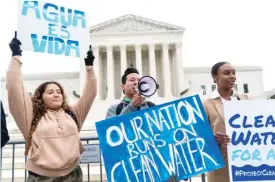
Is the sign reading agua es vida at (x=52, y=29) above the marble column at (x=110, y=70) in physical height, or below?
below

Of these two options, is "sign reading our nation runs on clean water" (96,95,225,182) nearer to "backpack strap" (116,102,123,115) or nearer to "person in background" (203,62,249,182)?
"person in background" (203,62,249,182)

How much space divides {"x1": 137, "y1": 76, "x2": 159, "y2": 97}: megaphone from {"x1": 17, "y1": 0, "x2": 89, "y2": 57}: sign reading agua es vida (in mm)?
1038

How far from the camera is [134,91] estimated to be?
3912 millimetres

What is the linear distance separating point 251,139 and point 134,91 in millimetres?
1424

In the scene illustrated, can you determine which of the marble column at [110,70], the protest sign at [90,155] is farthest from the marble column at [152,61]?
the protest sign at [90,155]

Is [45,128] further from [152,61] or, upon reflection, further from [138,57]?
[138,57]

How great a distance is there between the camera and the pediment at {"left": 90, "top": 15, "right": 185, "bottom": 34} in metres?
46.4

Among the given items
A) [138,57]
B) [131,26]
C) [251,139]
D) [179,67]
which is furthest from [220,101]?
[131,26]

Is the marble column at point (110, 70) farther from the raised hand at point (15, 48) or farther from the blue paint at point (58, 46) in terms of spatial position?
the raised hand at point (15, 48)

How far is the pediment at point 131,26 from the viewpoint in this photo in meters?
46.4

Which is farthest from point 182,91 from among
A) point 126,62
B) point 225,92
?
point 225,92

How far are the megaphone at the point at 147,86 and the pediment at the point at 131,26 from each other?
144 ft

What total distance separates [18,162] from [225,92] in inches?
323

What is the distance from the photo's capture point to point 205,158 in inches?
136
